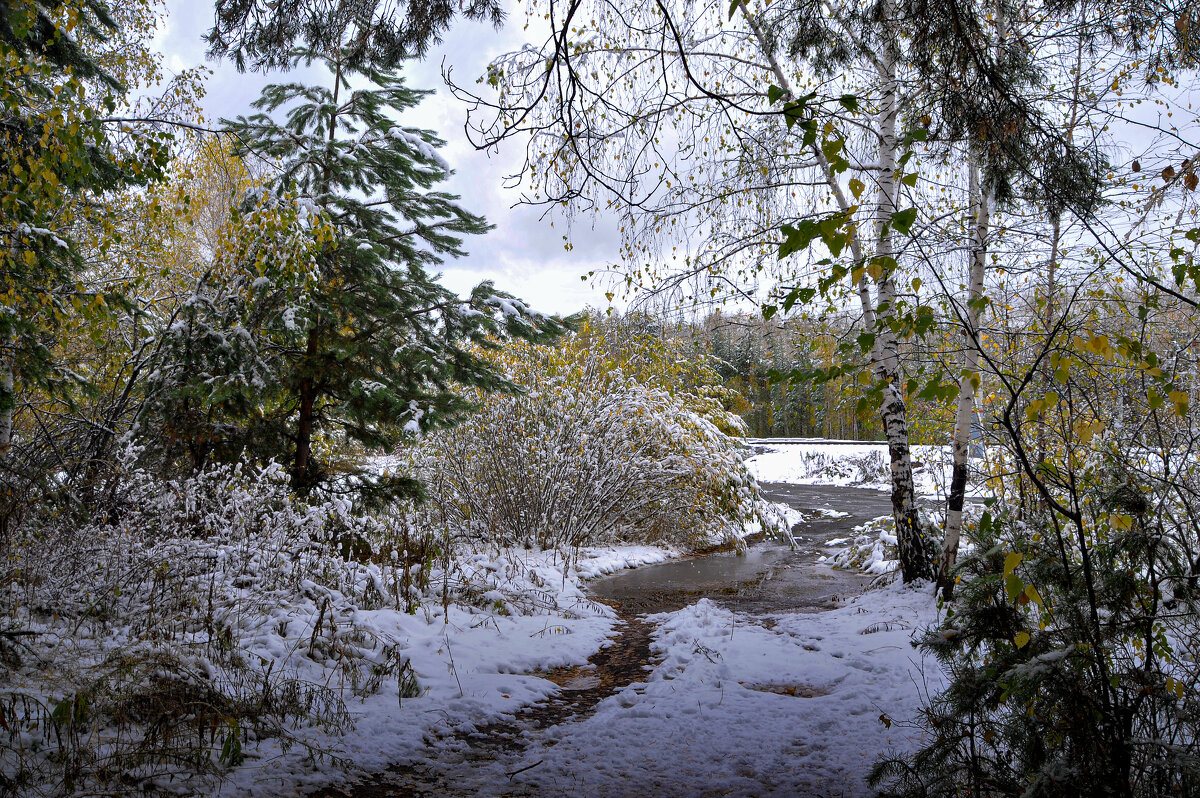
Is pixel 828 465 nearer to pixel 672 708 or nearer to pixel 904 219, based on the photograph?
pixel 672 708

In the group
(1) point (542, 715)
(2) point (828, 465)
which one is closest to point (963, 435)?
(1) point (542, 715)

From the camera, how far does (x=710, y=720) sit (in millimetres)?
3455

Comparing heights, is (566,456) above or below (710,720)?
above

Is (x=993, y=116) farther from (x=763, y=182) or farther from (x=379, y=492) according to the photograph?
(x=379, y=492)

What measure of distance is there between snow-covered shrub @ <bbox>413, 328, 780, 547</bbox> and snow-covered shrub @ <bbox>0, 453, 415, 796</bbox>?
400 cm

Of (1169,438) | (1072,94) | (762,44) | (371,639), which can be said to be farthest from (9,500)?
(1072,94)

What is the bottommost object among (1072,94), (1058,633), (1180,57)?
(1058,633)

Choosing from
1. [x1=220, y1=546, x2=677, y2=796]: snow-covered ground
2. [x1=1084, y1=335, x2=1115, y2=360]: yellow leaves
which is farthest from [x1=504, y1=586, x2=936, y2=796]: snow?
[x1=1084, y1=335, x2=1115, y2=360]: yellow leaves

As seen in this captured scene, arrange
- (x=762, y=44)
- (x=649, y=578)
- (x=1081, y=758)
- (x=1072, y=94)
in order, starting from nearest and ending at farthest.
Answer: (x=1081, y=758), (x=1072, y=94), (x=762, y=44), (x=649, y=578)

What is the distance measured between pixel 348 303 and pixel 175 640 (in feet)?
14.9

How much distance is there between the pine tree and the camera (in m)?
6.64

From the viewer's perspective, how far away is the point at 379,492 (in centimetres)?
766

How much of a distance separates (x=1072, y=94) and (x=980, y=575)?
4.38 meters

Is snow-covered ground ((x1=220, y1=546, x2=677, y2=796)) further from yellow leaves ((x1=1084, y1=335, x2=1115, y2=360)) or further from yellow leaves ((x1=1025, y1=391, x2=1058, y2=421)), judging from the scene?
yellow leaves ((x1=1084, y1=335, x2=1115, y2=360))
